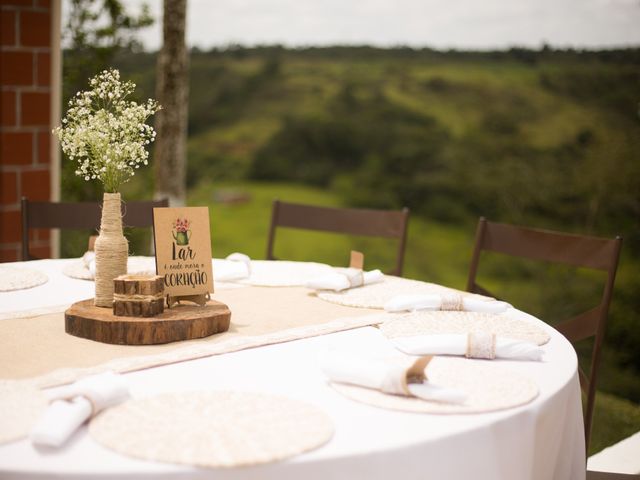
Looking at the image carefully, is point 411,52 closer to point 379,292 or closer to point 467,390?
point 379,292

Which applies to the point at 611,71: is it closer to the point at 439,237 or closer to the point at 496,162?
the point at 496,162

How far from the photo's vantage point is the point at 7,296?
6.86 feet

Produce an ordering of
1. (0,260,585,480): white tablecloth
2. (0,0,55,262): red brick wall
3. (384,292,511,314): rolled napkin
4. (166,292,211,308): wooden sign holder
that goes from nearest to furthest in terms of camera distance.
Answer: (0,260,585,480): white tablecloth, (166,292,211,308): wooden sign holder, (384,292,511,314): rolled napkin, (0,0,55,262): red brick wall

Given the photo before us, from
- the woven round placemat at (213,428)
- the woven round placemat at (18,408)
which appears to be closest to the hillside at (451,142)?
the woven round placemat at (18,408)

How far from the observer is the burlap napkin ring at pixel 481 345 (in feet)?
5.38

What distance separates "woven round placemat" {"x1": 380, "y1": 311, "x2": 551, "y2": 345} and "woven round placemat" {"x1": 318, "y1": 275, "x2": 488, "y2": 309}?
0.13m

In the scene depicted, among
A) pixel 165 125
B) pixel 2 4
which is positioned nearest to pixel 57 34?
pixel 2 4

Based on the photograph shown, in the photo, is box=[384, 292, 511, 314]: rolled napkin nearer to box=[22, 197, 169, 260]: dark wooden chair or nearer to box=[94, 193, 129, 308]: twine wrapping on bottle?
box=[94, 193, 129, 308]: twine wrapping on bottle

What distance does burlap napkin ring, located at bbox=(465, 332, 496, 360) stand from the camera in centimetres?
164

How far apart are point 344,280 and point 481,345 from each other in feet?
2.19

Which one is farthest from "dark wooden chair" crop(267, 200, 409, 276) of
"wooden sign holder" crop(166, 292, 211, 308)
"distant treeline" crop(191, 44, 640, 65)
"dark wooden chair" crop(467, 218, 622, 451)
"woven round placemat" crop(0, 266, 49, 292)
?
"distant treeline" crop(191, 44, 640, 65)

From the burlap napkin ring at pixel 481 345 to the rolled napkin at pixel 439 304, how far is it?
377 mm

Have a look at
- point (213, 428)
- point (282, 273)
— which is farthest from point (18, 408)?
point (282, 273)

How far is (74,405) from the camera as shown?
4.06ft
